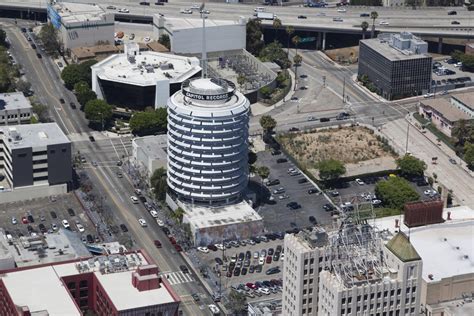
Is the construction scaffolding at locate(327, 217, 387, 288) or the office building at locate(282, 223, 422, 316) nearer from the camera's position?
the office building at locate(282, 223, 422, 316)

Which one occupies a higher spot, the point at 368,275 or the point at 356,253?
the point at 356,253

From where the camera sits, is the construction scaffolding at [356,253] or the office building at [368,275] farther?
the construction scaffolding at [356,253]

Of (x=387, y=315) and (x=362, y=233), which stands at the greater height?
(x=362, y=233)

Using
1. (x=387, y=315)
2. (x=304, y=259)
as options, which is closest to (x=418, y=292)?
(x=387, y=315)

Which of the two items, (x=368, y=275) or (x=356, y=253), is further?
(x=356, y=253)

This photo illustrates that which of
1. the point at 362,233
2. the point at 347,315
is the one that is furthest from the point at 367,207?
the point at 347,315

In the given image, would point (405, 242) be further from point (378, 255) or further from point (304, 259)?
point (304, 259)
